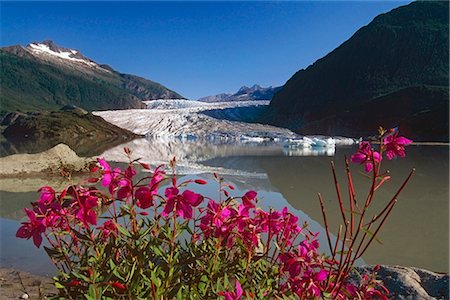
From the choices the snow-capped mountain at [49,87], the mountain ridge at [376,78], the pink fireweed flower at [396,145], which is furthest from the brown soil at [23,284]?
the snow-capped mountain at [49,87]

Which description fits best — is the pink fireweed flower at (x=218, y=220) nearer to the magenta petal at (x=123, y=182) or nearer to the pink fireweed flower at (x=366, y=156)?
the magenta petal at (x=123, y=182)

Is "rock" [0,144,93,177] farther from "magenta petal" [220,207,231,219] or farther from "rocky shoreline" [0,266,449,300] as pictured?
"magenta petal" [220,207,231,219]

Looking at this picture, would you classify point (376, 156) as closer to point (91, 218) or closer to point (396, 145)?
point (396, 145)

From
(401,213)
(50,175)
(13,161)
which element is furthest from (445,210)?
(13,161)

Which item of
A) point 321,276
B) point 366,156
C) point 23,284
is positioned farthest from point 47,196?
point 23,284

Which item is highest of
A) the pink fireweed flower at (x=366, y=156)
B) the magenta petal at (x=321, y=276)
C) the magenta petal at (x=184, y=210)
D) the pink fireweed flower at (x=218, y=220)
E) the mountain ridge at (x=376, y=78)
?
the mountain ridge at (x=376, y=78)
